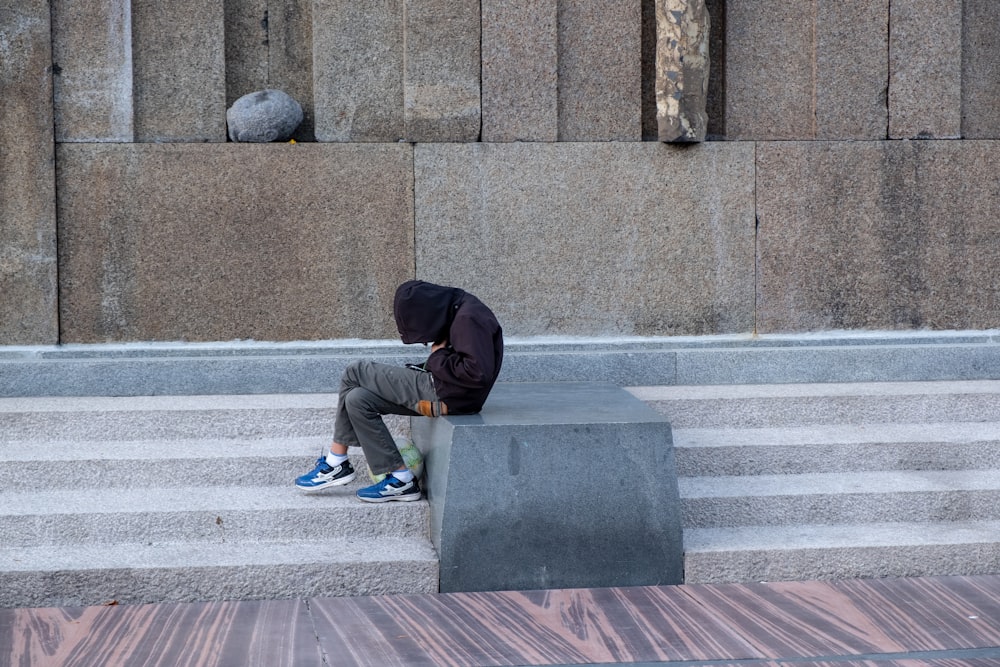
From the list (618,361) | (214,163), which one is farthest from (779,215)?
(214,163)

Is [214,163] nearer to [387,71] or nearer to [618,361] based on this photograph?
[387,71]

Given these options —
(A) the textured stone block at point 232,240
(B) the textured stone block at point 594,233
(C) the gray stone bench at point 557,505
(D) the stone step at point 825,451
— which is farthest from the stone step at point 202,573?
(B) the textured stone block at point 594,233

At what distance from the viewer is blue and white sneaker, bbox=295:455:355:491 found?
588 centimetres

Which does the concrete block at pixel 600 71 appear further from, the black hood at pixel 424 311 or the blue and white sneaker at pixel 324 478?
the blue and white sneaker at pixel 324 478

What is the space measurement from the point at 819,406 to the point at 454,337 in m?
2.49

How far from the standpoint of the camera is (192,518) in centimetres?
564

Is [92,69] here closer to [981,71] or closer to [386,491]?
[386,491]

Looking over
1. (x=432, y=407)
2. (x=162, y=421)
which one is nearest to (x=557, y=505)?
(x=432, y=407)

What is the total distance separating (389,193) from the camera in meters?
8.18

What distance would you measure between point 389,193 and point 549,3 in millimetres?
1756

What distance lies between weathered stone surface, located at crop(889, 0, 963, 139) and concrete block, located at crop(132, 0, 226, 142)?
16.0ft

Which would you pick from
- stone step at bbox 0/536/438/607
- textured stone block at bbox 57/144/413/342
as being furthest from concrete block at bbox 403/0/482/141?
stone step at bbox 0/536/438/607

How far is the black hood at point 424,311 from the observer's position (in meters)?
5.66

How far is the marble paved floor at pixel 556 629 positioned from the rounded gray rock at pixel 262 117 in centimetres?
389
